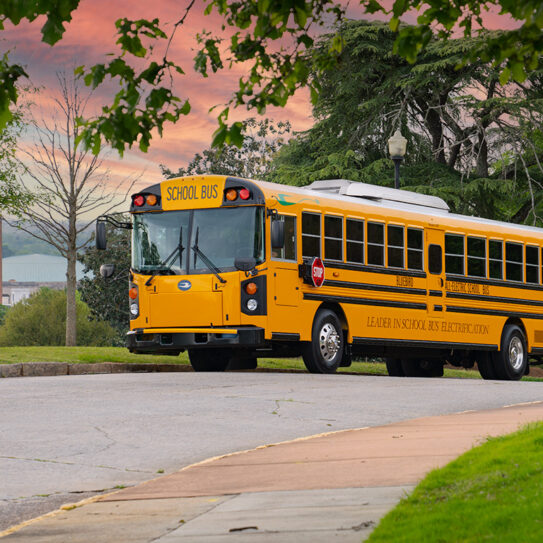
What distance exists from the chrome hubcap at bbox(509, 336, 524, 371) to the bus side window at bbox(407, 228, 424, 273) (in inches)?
135

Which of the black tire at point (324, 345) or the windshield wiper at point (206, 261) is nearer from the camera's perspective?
the windshield wiper at point (206, 261)

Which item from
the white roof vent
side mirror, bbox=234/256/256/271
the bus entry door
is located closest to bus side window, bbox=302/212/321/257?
side mirror, bbox=234/256/256/271

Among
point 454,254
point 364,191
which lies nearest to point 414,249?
point 454,254

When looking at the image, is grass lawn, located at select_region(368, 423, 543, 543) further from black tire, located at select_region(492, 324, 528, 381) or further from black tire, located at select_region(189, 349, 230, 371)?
black tire, located at select_region(492, 324, 528, 381)

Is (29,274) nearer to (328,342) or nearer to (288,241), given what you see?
(328,342)

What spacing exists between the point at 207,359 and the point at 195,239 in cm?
293

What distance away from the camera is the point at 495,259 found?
73.8 feet

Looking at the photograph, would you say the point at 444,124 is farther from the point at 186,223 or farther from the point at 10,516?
the point at 10,516

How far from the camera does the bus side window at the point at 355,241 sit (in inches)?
759

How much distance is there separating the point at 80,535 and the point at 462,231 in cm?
1598

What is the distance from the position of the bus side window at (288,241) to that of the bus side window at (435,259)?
12.3ft

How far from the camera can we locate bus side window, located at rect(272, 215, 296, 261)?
59.2 ft

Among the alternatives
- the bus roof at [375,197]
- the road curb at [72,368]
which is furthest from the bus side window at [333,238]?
the road curb at [72,368]

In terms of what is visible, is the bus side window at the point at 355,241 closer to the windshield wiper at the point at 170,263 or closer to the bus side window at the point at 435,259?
the bus side window at the point at 435,259
